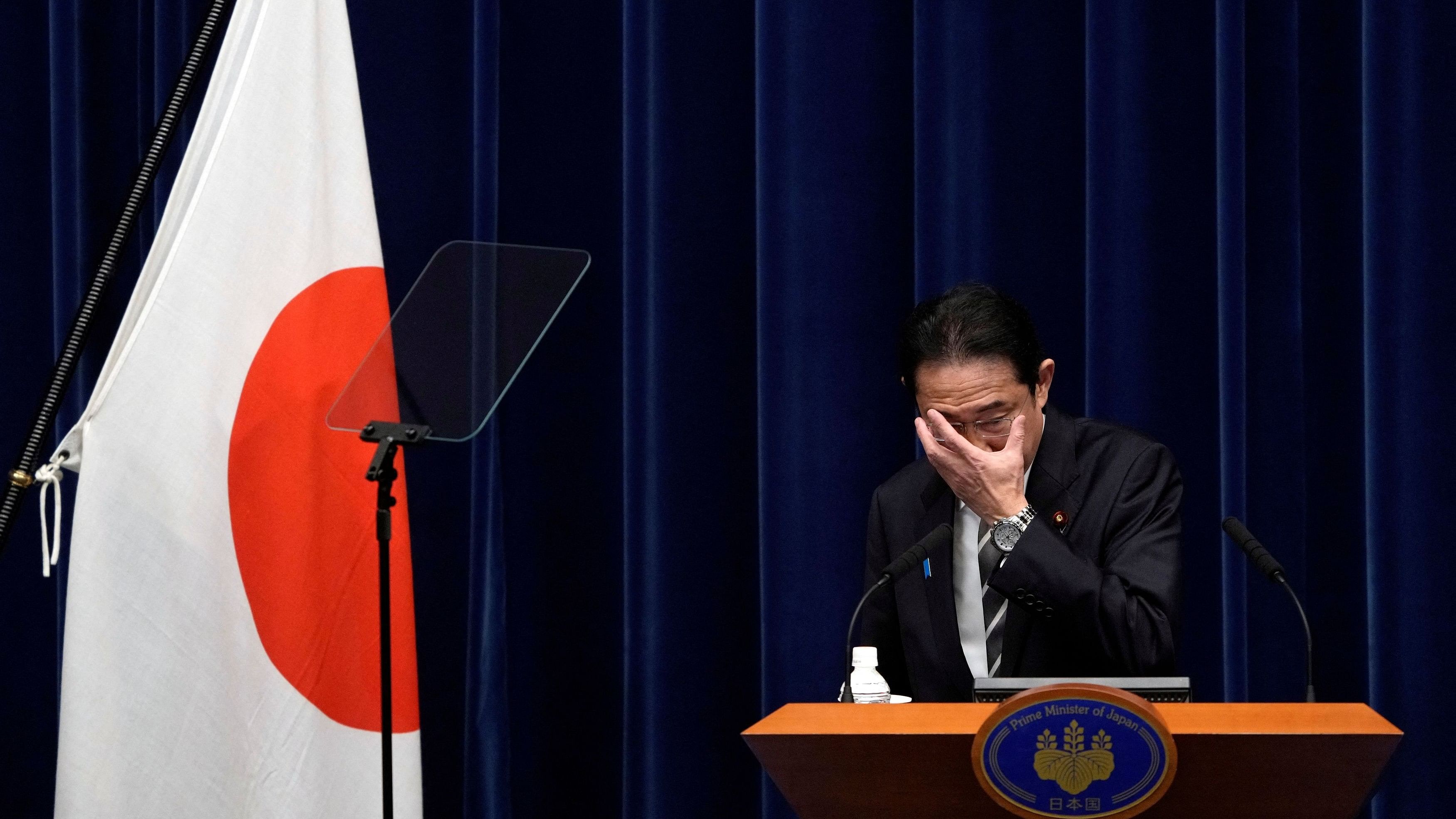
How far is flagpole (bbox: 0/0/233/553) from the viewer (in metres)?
1.84

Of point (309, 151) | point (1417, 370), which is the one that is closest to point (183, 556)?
point (309, 151)

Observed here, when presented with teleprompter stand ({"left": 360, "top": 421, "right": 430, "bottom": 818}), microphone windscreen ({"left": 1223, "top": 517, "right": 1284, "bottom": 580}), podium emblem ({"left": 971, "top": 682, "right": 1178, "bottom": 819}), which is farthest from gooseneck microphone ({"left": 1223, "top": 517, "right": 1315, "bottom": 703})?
teleprompter stand ({"left": 360, "top": 421, "right": 430, "bottom": 818})

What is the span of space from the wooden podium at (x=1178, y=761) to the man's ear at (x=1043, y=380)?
867 mm

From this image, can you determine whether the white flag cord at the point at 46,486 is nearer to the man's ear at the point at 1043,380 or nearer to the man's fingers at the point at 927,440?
the man's fingers at the point at 927,440

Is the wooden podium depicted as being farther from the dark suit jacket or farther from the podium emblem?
the dark suit jacket

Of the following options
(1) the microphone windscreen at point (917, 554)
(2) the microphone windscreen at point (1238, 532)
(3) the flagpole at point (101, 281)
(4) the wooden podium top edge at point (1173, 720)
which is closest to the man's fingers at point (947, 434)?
(1) the microphone windscreen at point (917, 554)

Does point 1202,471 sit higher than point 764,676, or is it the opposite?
point 1202,471

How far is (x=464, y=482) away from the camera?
258cm

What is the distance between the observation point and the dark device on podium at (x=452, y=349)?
5.26 feet

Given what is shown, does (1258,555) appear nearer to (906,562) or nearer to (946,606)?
(906,562)

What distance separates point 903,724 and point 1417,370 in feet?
5.14

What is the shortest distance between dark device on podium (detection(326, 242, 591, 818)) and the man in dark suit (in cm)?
58

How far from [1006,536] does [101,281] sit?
1339mm

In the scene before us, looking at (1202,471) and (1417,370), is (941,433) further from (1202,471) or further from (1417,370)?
(1417,370)
